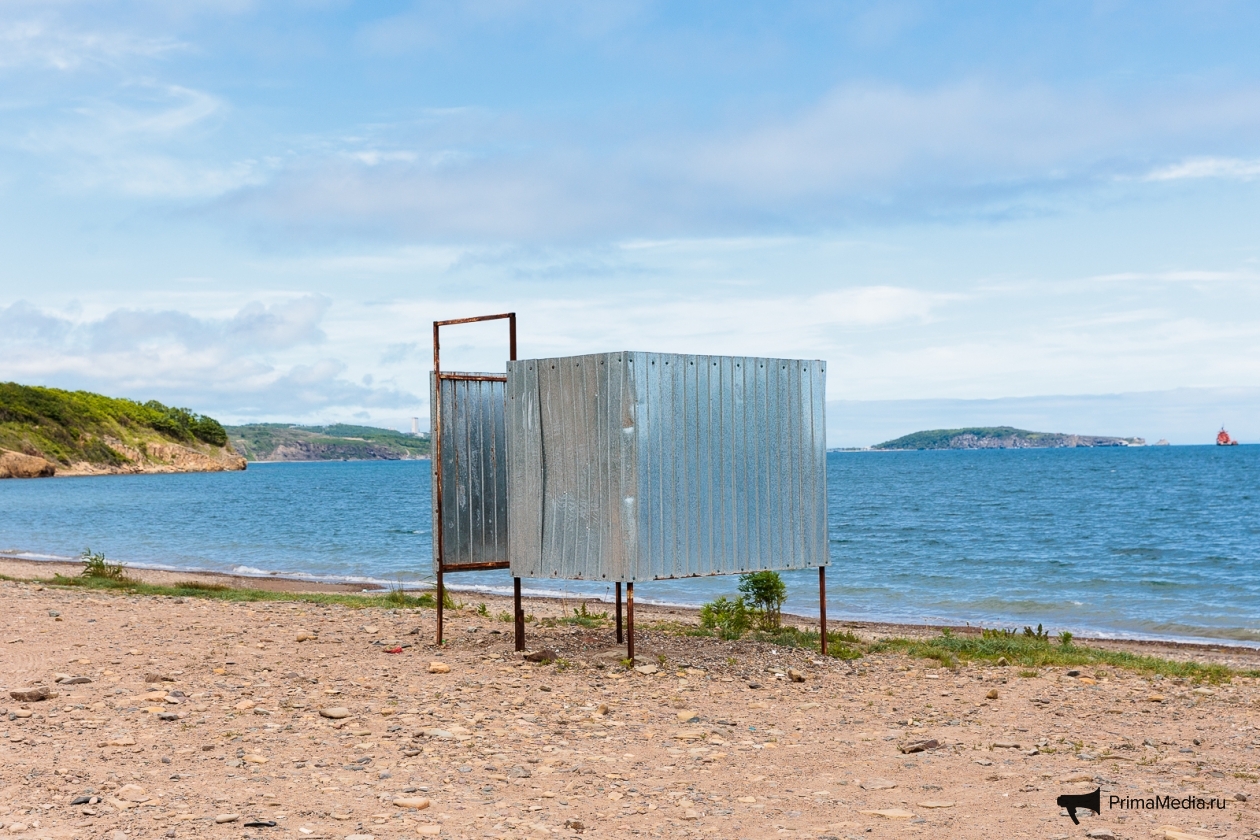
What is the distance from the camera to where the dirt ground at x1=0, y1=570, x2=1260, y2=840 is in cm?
630

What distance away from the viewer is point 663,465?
418 inches

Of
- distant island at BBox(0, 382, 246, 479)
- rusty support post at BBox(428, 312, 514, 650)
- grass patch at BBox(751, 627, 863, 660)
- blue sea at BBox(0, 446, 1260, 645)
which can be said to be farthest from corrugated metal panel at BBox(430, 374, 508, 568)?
distant island at BBox(0, 382, 246, 479)

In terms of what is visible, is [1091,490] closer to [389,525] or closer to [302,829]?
[389,525]

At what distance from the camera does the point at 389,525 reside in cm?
5350

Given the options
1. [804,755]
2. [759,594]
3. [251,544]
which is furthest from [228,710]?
[251,544]

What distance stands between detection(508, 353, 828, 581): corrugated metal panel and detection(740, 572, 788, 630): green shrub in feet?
7.85

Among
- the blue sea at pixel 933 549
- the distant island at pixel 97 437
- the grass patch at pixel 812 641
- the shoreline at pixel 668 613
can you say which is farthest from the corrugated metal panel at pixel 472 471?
the distant island at pixel 97 437

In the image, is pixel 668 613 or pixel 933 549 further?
pixel 933 549

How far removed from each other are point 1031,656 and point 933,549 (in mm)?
26110

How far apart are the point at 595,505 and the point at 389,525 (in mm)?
44635

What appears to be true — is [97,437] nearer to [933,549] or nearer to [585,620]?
[933,549]

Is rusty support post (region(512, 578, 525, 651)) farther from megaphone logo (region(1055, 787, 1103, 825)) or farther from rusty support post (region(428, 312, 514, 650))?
megaphone logo (region(1055, 787, 1103, 825))

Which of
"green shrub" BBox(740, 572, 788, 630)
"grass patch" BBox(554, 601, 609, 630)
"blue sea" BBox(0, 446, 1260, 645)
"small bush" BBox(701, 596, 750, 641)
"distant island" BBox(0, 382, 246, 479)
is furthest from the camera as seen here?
"distant island" BBox(0, 382, 246, 479)

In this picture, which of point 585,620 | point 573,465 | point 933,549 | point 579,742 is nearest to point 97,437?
point 933,549
